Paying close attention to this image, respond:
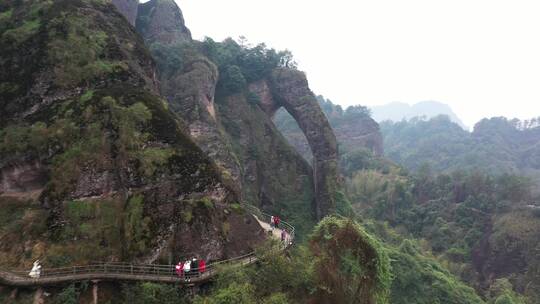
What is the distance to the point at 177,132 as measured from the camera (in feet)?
91.4

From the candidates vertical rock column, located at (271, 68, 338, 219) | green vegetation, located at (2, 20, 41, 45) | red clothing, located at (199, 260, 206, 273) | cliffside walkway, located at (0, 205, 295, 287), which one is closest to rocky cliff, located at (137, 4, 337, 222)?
vertical rock column, located at (271, 68, 338, 219)

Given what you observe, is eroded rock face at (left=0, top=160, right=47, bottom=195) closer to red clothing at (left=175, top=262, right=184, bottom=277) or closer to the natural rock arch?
red clothing at (left=175, top=262, right=184, bottom=277)

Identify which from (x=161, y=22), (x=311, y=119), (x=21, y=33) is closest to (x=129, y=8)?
(x=161, y=22)

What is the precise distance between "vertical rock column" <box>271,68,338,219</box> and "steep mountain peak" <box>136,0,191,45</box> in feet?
55.1

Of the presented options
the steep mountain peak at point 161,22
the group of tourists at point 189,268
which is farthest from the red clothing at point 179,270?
the steep mountain peak at point 161,22

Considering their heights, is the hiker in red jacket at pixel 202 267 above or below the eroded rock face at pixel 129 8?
below

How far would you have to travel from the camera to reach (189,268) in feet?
70.6

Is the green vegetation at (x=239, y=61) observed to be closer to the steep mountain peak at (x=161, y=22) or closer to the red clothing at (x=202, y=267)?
the steep mountain peak at (x=161, y=22)

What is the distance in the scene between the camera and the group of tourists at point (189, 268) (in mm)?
21453

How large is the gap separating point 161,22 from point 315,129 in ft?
96.0

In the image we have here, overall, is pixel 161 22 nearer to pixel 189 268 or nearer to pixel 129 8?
pixel 129 8

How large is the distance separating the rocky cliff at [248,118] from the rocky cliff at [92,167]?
52.7 ft

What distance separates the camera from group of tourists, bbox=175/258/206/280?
2145cm

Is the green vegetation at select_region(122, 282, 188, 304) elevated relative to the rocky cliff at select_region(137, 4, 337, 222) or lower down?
lower down
